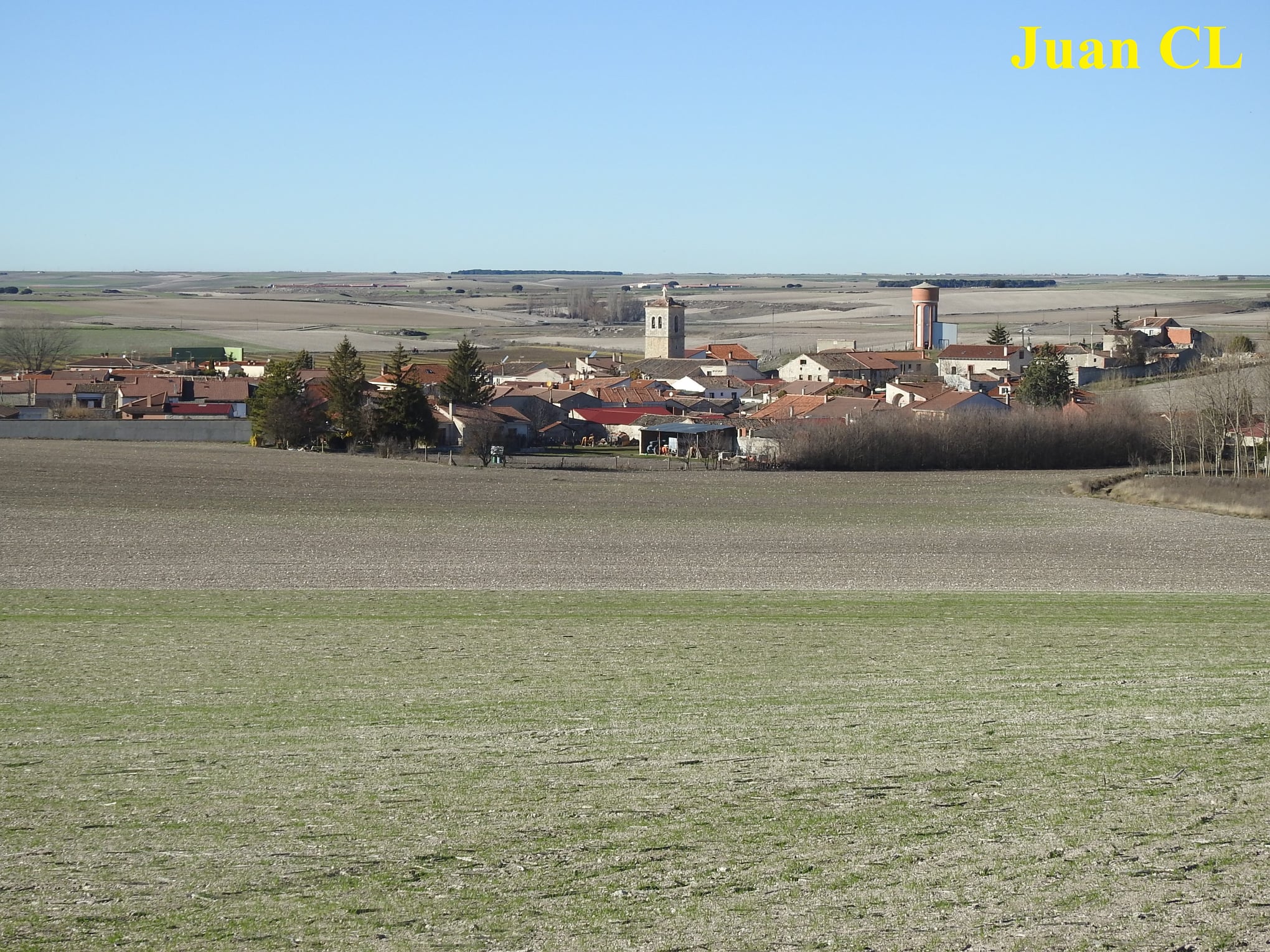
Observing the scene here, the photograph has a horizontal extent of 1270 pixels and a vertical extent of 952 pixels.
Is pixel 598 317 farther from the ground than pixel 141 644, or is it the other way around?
pixel 598 317

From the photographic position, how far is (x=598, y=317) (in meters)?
193

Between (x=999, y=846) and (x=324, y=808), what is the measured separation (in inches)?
182

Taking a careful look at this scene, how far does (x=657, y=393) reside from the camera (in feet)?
252

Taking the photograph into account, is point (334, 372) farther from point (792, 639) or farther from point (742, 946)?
point (742, 946)

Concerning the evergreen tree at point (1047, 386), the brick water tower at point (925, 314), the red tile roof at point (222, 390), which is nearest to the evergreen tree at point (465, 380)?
the red tile roof at point (222, 390)

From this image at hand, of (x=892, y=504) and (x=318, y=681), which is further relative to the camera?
(x=892, y=504)

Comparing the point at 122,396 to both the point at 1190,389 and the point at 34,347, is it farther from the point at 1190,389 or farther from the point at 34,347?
the point at 1190,389

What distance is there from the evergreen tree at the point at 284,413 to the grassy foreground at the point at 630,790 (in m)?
38.7

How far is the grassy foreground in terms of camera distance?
7.79 m

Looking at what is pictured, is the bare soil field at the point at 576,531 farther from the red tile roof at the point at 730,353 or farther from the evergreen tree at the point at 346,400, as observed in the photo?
the red tile roof at the point at 730,353

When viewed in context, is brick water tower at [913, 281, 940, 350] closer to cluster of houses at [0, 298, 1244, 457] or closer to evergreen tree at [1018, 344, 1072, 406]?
cluster of houses at [0, 298, 1244, 457]

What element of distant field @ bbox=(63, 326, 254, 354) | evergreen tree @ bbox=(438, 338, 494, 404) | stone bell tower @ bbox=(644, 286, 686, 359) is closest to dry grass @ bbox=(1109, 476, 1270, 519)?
evergreen tree @ bbox=(438, 338, 494, 404)

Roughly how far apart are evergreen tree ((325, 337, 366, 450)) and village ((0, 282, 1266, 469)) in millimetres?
1211

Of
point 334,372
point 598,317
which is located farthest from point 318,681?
point 598,317
